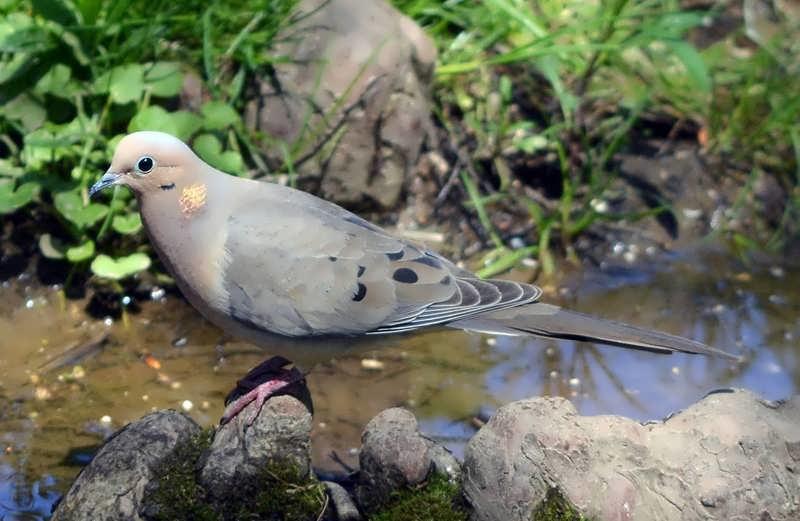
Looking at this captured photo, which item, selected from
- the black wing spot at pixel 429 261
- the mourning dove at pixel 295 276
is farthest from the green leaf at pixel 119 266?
the black wing spot at pixel 429 261

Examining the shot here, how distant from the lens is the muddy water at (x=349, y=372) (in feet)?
13.4

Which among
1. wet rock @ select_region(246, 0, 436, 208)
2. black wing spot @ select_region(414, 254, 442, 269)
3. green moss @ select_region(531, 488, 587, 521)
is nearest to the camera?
green moss @ select_region(531, 488, 587, 521)

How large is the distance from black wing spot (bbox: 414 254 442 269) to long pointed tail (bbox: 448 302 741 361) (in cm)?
22

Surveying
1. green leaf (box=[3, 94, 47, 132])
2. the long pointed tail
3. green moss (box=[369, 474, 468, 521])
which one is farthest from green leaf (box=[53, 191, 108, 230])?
green moss (box=[369, 474, 468, 521])

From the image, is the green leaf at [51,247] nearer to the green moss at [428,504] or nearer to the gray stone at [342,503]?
the gray stone at [342,503]

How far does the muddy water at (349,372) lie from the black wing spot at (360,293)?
0.71m

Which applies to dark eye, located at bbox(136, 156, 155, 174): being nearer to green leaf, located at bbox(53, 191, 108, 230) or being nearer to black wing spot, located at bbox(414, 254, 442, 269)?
black wing spot, located at bbox(414, 254, 442, 269)

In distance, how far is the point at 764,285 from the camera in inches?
217

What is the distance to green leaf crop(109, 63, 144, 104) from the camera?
4723 mm

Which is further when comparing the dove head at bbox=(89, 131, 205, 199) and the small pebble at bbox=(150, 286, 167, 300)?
the small pebble at bbox=(150, 286, 167, 300)

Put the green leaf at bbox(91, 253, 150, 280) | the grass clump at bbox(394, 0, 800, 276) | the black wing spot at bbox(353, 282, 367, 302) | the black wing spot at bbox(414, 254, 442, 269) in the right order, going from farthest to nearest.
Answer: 1. the grass clump at bbox(394, 0, 800, 276)
2. the green leaf at bbox(91, 253, 150, 280)
3. the black wing spot at bbox(414, 254, 442, 269)
4. the black wing spot at bbox(353, 282, 367, 302)

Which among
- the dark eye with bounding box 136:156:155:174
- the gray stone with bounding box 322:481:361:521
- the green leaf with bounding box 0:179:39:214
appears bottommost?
the gray stone with bounding box 322:481:361:521

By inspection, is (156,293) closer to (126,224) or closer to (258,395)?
(126,224)

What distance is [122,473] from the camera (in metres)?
3.21
